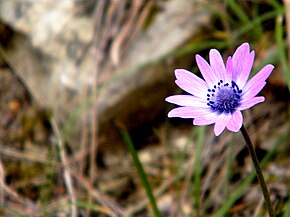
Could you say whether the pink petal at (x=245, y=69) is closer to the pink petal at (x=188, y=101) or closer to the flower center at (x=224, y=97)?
the flower center at (x=224, y=97)

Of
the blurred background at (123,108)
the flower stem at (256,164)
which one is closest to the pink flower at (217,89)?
the flower stem at (256,164)

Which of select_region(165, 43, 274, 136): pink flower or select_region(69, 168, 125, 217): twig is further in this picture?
select_region(69, 168, 125, 217): twig

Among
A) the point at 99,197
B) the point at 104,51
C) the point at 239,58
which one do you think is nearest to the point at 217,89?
the point at 239,58

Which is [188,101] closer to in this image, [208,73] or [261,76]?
[208,73]

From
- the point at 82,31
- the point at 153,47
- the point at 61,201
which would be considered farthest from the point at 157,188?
the point at 82,31

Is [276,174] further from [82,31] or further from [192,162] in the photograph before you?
[82,31]

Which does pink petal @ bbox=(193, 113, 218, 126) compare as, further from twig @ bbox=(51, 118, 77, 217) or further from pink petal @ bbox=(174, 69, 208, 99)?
twig @ bbox=(51, 118, 77, 217)

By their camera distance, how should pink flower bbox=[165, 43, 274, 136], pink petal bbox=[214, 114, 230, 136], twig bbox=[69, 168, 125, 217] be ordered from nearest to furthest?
pink petal bbox=[214, 114, 230, 136], pink flower bbox=[165, 43, 274, 136], twig bbox=[69, 168, 125, 217]

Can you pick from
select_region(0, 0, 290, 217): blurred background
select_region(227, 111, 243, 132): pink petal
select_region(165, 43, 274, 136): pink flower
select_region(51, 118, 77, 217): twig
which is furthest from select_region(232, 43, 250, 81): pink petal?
select_region(51, 118, 77, 217): twig
